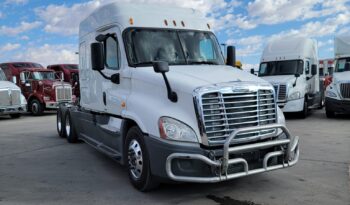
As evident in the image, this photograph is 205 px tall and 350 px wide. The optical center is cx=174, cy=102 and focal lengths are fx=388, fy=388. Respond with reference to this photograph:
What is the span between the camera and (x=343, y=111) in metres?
13.9

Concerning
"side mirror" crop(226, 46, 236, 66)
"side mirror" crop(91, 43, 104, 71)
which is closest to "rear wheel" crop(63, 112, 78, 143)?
"side mirror" crop(91, 43, 104, 71)

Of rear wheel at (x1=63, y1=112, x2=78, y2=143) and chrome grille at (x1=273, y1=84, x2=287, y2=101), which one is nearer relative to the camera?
rear wheel at (x1=63, y1=112, x2=78, y2=143)

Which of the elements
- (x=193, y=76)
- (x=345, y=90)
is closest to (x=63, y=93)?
(x=345, y=90)

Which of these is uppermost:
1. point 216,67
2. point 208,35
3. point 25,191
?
point 208,35

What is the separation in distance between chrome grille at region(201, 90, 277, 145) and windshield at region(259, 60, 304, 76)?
410 inches

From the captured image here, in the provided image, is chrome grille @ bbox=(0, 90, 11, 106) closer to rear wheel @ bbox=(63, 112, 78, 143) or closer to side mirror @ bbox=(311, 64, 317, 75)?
rear wheel @ bbox=(63, 112, 78, 143)

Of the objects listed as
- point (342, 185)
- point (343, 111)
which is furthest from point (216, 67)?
point (343, 111)

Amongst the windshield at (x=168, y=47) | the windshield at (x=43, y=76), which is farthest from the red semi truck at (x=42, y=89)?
the windshield at (x=168, y=47)

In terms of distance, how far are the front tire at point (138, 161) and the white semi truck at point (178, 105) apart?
14mm

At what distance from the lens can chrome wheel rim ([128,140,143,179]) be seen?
5.47 meters

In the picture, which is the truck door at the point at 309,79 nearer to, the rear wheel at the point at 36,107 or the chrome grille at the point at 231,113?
the chrome grille at the point at 231,113

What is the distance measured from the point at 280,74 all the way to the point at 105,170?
1027cm

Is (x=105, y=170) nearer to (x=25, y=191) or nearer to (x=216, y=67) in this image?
(x=25, y=191)

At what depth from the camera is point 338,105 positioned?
14.0 metres
